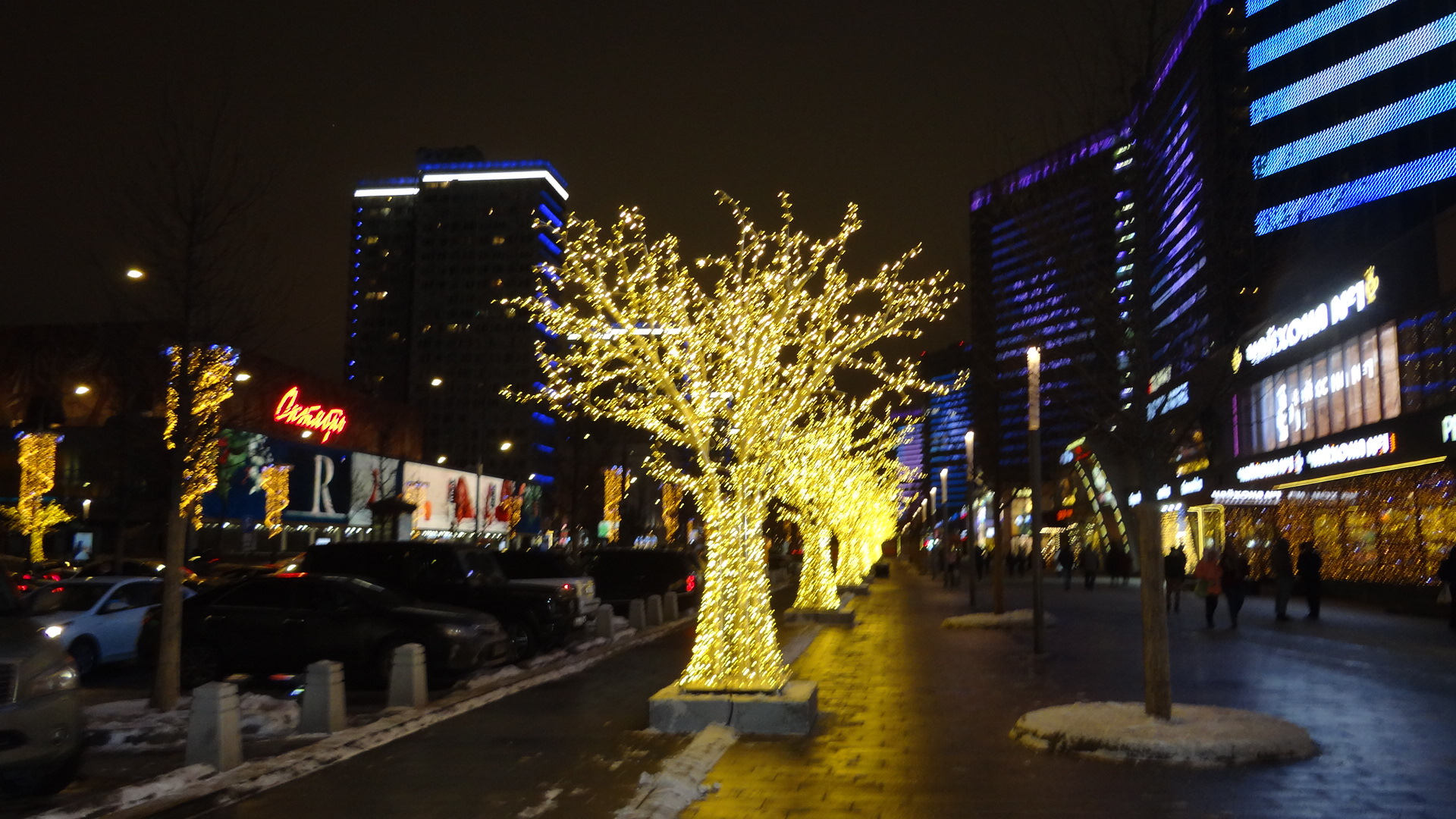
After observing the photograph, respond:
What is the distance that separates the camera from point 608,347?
12.2 metres

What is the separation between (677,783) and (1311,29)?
60829 mm

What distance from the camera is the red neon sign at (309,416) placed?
53.2 m

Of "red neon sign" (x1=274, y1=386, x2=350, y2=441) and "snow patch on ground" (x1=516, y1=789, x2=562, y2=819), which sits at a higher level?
"red neon sign" (x1=274, y1=386, x2=350, y2=441)

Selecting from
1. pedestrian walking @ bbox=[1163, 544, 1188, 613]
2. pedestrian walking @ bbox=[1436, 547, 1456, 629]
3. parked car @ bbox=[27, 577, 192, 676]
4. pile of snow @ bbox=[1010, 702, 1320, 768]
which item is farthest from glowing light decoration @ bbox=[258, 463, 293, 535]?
pile of snow @ bbox=[1010, 702, 1320, 768]

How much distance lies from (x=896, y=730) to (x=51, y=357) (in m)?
51.4

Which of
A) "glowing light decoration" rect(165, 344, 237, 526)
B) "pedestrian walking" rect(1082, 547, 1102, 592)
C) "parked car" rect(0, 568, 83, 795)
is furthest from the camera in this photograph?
"pedestrian walking" rect(1082, 547, 1102, 592)

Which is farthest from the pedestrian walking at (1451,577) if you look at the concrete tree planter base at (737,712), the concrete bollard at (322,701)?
the concrete bollard at (322,701)

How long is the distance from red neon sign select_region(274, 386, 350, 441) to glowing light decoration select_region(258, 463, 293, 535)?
5.96 meters

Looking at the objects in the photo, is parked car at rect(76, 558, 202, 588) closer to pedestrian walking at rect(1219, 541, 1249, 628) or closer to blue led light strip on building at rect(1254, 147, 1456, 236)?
pedestrian walking at rect(1219, 541, 1249, 628)

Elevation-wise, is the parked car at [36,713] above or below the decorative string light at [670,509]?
below

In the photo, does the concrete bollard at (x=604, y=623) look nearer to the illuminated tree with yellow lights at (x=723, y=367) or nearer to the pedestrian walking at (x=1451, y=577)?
the illuminated tree with yellow lights at (x=723, y=367)

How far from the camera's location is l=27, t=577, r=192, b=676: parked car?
16.5 meters

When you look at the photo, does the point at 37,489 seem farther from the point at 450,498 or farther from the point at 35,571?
the point at 450,498

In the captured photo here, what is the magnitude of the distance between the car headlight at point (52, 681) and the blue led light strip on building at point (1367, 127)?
51.4 meters
